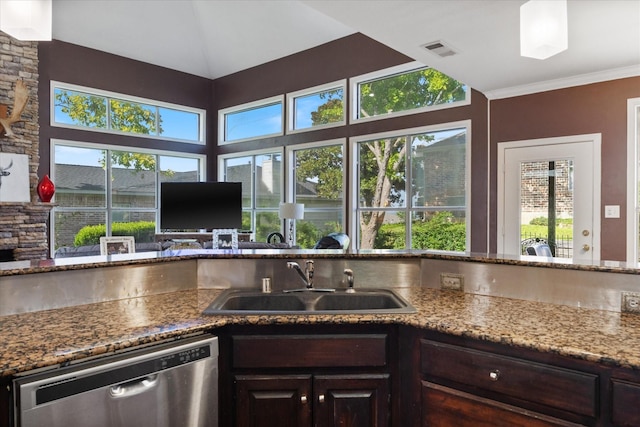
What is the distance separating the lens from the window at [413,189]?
218 inches

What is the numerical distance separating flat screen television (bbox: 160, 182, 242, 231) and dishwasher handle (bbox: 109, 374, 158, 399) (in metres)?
4.72

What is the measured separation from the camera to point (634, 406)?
1178 millimetres

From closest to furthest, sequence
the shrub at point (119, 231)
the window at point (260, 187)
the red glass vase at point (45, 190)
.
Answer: the red glass vase at point (45, 190)
the shrub at point (119, 231)
the window at point (260, 187)

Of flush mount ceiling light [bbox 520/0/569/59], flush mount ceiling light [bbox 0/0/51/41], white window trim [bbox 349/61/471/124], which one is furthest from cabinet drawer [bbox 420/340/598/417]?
white window trim [bbox 349/61/471/124]

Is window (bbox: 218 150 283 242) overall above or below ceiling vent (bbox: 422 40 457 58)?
below

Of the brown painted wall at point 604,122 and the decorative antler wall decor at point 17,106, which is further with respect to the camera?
the decorative antler wall decor at point 17,106

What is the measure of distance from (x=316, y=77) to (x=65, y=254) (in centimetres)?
443

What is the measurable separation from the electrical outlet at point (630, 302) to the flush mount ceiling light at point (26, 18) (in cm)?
336

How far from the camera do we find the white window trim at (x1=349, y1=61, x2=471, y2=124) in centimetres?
544

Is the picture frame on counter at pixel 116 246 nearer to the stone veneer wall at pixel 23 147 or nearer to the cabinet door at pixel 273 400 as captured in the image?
the stone veneer wall at pixel 23 147

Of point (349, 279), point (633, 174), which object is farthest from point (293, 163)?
point (349, 279)

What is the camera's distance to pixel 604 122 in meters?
4.20

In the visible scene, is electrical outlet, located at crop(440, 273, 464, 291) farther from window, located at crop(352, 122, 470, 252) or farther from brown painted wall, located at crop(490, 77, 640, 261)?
window, located at crop(352, 122, 470, 252)

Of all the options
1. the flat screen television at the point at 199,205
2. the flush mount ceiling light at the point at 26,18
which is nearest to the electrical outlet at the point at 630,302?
the flush mount ceiling light at the point at 26,18
